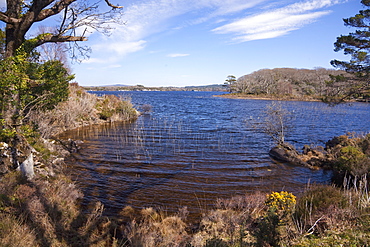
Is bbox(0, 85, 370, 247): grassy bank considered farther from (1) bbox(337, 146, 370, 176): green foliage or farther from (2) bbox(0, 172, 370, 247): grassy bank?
(1) bbox(337, 146, 370, 176): green foliage

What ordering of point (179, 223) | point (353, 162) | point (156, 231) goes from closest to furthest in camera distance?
point (156, 231) < point (179, 223) < point (353, 162)

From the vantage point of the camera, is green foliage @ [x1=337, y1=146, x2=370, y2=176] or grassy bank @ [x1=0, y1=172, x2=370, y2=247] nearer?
grassy bank @ [x1=0, y1=172, x2=370, y2=247]

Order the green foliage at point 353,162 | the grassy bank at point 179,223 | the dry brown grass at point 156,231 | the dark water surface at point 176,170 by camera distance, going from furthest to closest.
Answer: the green foliage at point 353,162, the dark water surface at point 176,170, the dry brown grass at point 156,231, the grassy bank at point 179,223

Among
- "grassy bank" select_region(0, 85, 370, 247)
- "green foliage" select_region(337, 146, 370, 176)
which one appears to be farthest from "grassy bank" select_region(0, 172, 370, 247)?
"green foliage" select_region(337, 146, 370, 176)

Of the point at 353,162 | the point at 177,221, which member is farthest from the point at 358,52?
the point at 177,221

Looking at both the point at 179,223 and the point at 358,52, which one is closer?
the point at 179,223

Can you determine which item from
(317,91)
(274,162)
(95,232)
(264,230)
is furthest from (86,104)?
(317,91)

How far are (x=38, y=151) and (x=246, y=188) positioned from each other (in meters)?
8.93

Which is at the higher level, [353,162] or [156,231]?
[353,162]

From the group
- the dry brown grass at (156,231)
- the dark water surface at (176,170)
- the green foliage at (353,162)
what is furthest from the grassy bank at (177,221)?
the green foliage at (353,162)

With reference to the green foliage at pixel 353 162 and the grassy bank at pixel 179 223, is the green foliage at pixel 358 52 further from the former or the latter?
the grassy bank at pixel 179 223

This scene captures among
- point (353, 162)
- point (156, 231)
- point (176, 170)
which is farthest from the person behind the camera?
point (176, 170)

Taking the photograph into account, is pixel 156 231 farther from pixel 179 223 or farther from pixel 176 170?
pixel 176 170

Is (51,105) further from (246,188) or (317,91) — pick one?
(317,91)
